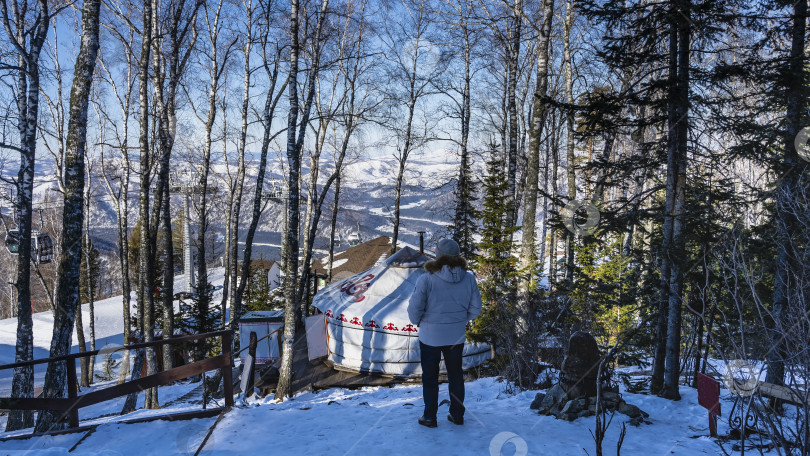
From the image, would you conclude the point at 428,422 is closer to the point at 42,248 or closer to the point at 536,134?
the point at 536,134

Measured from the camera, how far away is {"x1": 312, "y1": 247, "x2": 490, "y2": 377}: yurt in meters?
10.8

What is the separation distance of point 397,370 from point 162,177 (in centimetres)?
649

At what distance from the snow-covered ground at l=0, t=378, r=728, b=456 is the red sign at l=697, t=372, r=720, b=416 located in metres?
0.38

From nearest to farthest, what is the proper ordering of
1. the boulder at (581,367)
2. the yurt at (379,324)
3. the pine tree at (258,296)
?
the boulder at (581,367) → the yurt at (379,324) → the pine tree at (258,296)

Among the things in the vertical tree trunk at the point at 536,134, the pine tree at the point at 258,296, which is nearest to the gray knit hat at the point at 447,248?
the vertical tree trunk at the point at 536,134

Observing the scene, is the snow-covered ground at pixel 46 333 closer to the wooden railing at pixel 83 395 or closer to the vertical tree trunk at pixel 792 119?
the wooden railing at pixel 83 395

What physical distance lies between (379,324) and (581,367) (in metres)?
6.57

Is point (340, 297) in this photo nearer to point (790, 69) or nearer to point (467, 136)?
point (467, 136)

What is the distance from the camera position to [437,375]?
4.11m

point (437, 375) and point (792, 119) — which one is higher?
point (792, 119)

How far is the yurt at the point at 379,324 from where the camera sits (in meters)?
10.8

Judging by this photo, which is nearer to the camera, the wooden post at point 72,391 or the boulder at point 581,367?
the wooden post at point 72,391

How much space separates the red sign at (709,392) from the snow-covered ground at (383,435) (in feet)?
1.25

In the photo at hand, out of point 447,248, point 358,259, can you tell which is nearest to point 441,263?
point 447,248
